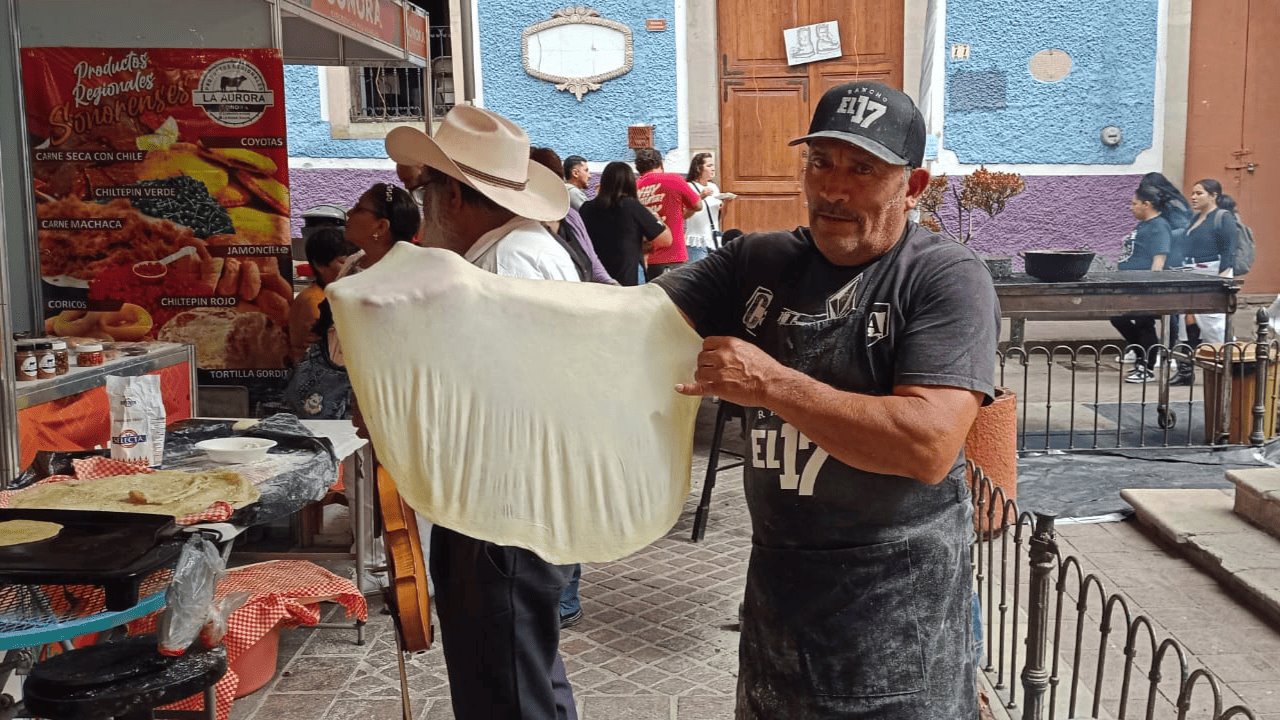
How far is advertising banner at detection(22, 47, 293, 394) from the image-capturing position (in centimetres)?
519

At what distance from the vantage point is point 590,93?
42.1 feet

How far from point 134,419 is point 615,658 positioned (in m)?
1.97

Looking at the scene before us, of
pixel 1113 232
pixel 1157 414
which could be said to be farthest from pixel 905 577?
pixel 1113 232

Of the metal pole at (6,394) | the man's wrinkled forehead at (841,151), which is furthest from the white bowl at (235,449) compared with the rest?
the man's wrinkled forehead at (841,151)

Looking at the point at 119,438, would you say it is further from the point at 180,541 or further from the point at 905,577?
the point at 905,577

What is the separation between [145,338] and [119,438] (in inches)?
81.0

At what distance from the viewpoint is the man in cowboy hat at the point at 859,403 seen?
185 cm

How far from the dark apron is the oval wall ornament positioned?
1116 centimetres

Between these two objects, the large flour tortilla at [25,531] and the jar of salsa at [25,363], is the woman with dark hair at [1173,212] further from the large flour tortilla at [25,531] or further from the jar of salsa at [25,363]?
the large flour tortilla at [25,531]

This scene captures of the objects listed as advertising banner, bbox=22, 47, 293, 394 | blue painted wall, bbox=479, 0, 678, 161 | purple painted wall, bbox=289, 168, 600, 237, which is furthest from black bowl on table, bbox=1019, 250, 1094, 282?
purple painted wall, bbox=289, 168, 600, 237

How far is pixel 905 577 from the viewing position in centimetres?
200

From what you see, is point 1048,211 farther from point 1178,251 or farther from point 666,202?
point 666,202

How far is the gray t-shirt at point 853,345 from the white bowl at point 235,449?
189 cm

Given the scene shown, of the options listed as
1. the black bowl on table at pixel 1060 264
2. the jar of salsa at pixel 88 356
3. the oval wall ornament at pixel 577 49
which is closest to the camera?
the jar of salsa at pixel 88 356
